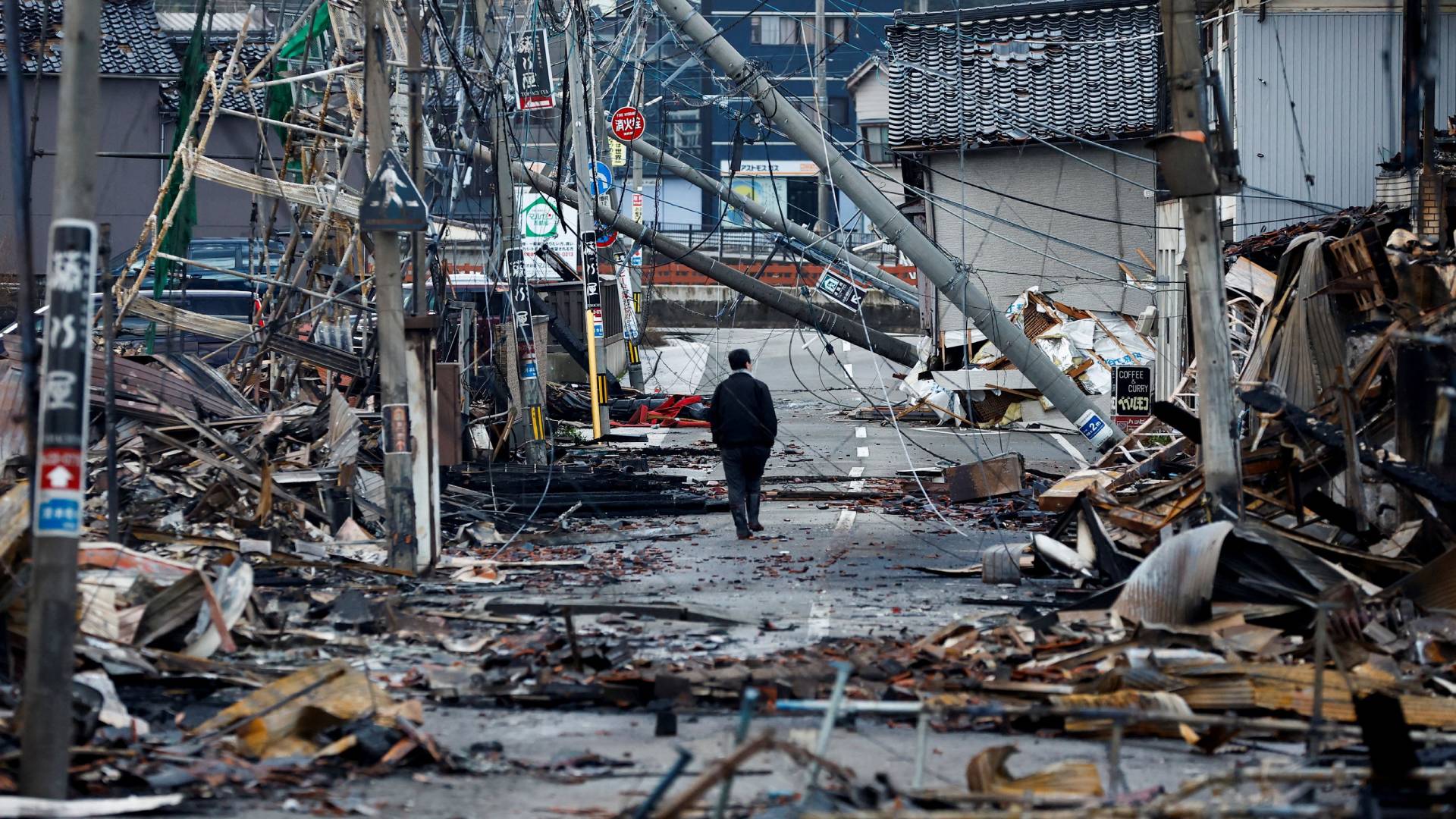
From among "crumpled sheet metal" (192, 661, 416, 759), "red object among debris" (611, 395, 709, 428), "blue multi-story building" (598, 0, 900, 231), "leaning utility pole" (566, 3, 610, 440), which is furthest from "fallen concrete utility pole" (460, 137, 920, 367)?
"blue multi-story building" (598, 0, 900, 231)

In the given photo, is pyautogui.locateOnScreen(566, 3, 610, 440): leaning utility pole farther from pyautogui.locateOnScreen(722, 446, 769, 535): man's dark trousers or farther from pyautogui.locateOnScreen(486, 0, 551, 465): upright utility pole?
pyautogui.locateOnScreen(722, 446, 769, 535): man's dark trousers

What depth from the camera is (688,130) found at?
2815 inches

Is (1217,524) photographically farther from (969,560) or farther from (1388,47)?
(1388,47)

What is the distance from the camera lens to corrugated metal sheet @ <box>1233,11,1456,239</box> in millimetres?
22031

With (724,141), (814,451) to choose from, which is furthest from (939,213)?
(724,141)

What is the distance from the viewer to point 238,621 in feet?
32.4

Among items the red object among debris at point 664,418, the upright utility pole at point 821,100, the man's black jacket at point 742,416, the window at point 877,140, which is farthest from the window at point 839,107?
the man's black jacket at point 742,416

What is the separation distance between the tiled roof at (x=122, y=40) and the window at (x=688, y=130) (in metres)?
28.6

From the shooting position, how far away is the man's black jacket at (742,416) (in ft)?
49.4

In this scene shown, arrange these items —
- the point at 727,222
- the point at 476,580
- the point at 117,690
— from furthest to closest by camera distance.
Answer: the point at 727,222, the point at 476,580, the point at 117,690

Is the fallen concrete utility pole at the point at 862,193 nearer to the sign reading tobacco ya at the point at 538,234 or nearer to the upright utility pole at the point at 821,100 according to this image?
the upright utility pole at the point at 821,100

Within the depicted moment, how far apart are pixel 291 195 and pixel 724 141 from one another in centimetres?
5360

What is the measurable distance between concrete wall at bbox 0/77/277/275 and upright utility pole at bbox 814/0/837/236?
14847 mm

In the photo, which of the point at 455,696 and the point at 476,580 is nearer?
the point at 455,696
